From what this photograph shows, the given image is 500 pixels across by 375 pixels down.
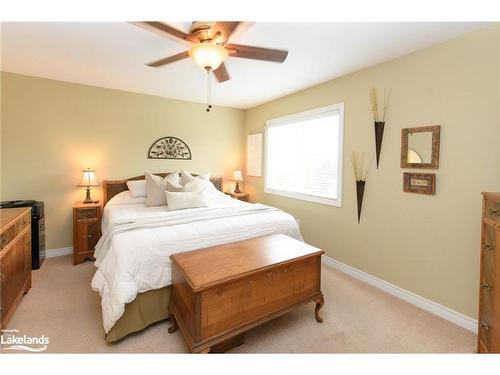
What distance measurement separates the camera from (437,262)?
2.15 meters

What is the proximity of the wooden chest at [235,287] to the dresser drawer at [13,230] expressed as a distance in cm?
123

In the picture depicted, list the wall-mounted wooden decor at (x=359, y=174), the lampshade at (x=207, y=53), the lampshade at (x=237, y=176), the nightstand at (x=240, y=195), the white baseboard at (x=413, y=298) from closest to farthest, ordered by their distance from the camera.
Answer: the lampshade at (x=207, y=53) → the white baseboard at (x=413, y=298) → the wall-mounted wooden decor at (x=359, y=174) → the nightstand at (x=240, y=195) → the lampshade at (x=237, y=176)

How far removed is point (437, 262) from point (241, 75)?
9.31 feet

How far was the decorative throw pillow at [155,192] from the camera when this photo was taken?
10.2 feet

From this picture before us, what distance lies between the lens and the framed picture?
2.15m

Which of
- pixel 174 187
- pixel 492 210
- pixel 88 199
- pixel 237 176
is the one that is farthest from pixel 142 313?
pixel 237 176

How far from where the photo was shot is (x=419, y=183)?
224 centimetres

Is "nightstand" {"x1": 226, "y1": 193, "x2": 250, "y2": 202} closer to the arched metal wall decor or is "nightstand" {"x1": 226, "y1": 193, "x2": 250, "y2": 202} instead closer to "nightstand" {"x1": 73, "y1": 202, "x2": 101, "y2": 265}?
the arched metal wall decor

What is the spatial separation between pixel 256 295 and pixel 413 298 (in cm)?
167

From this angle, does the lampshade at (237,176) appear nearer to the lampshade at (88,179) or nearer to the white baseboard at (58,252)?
the lampshade at (88,179)

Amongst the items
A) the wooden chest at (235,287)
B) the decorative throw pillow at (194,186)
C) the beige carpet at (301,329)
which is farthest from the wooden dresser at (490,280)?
the decorative throw pillow at (194,186)
